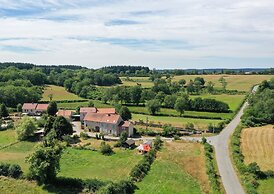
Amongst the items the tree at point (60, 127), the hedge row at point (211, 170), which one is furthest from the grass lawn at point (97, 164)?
the hedge row at point (211, 170)

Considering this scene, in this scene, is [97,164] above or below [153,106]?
below

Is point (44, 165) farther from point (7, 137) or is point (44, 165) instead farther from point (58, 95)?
point (58, 95)

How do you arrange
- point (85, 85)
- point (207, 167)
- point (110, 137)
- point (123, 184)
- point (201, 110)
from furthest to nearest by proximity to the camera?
1. point (85, 85)
2. point (201, 110)
3. point (110, 137)
4. point (207, 167)
5. point (123, 184)

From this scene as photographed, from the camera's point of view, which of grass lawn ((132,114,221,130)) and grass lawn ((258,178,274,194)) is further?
grass lawn ((132,114,221,130))

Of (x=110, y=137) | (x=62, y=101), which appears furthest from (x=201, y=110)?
(x=62, y=101)

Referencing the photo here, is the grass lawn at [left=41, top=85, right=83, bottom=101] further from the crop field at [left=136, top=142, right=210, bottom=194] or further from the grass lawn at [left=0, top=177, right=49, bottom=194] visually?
the grass lawn at [left=0, top=177, right=49, bottom=194]

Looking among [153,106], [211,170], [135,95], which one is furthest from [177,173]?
[135,95]

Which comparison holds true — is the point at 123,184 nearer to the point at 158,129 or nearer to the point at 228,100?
the point at 158,129

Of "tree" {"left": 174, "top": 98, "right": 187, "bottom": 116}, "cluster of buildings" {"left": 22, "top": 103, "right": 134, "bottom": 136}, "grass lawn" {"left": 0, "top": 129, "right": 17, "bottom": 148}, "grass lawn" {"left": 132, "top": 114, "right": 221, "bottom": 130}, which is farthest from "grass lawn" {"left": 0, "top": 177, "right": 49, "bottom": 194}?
"tree" {"left": 174, "top": 98, "right": 187, "bottom": 116}
